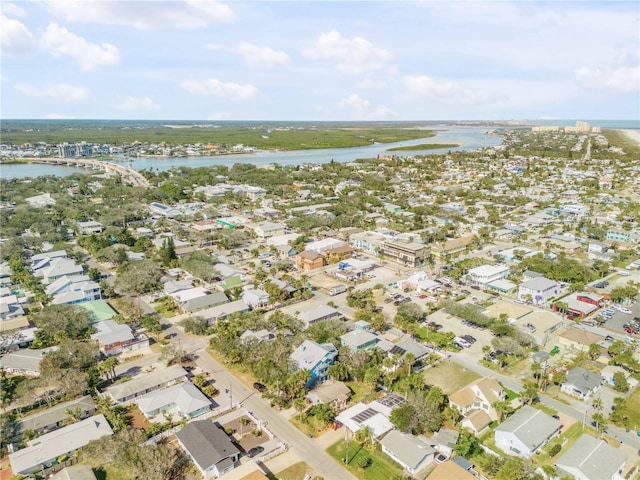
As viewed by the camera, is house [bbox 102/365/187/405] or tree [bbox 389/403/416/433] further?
house [bbox 102/365/187/405]

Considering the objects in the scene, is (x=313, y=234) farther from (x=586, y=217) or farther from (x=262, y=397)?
(x=586, y=217)

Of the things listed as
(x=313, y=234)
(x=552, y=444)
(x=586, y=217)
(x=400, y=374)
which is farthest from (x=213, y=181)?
(x=552, y=444)

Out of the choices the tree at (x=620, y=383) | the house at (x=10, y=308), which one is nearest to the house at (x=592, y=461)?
the tree at (x=620, y=383)

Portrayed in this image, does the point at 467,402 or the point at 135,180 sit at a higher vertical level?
the point at 135,180

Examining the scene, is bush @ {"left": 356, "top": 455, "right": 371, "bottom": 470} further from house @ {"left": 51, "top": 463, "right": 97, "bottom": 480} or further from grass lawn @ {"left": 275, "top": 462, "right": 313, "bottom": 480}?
house @ {"left": 51, "top": 463, "right": 97, "bottom": 480}

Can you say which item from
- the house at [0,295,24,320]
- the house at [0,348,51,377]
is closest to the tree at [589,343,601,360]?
the house at [0,348,51,377]

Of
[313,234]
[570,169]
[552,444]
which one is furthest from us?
[570,169]

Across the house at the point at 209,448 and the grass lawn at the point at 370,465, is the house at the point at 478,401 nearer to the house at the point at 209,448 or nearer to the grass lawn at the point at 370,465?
the grass lawn at the point at 370,465
